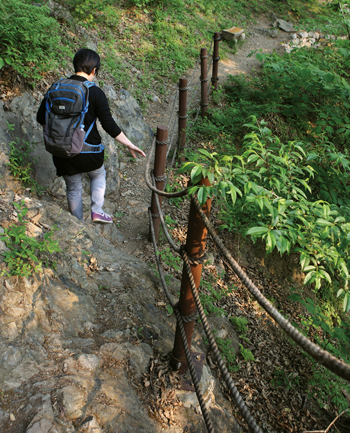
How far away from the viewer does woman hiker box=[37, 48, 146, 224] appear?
2958 mm

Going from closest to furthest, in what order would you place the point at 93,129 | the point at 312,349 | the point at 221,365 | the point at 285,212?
the point at 312,349 → the point at 221,365 → the point at 285,212 → the point at 93,129

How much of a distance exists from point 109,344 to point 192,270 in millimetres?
905

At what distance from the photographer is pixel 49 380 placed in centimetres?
197

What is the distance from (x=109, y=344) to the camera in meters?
2.45

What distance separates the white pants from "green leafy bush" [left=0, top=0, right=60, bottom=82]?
6.50ft

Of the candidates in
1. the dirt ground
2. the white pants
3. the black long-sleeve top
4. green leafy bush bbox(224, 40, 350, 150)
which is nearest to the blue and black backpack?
the black long-sleeve top

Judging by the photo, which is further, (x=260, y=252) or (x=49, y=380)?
(x=260, y=252)

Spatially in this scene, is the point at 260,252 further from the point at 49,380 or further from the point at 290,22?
the point at 290,22

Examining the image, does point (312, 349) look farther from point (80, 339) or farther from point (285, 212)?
point (80, 339)

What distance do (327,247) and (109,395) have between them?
1887mm

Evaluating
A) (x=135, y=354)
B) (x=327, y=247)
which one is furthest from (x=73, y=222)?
(x=327, y=247)

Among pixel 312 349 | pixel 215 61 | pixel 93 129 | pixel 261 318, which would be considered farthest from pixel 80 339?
pixel 215 61

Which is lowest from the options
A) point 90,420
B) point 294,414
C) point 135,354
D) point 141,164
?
point 294,414

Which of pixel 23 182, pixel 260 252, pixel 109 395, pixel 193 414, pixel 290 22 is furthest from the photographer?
pixel 290 22
